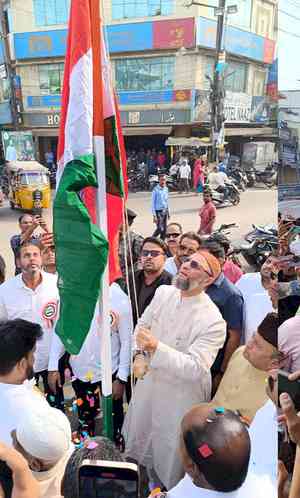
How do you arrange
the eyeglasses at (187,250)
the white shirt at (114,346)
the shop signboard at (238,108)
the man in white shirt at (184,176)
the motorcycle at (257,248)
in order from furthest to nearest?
the shop signboard at (238,108), the man in white shirt at (184,176), the motorcycle at (257,248), the eyeglasses at (187,250), the white shirt at (114,346)

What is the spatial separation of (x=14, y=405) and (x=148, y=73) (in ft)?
59.0

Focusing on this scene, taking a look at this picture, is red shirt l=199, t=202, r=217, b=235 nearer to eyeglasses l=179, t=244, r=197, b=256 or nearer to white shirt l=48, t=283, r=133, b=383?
eyeglasses l=179, t=244, r=197, b=256

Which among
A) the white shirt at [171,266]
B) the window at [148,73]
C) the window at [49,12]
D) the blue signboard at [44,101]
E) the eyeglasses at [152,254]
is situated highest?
the window at [49,12]

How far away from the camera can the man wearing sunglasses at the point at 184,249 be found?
3.12 metres

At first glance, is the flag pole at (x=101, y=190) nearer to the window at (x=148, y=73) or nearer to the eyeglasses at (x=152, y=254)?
the eyeglasses at (x=152, y=254)

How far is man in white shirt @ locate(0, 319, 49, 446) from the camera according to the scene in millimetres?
1577

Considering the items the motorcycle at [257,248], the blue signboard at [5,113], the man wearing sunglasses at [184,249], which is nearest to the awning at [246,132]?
the blue signboard at [5,113]

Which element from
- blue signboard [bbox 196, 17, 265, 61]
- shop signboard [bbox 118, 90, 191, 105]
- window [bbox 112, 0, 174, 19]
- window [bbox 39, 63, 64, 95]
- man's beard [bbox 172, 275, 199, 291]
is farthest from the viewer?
window [bbox 39, 63, 64, 95]

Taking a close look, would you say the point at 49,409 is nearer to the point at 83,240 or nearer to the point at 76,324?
the point at 76,324

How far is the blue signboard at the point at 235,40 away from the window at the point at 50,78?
223 inches

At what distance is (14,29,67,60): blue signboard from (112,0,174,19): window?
2.25 metres

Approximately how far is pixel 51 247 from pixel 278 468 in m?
2.17

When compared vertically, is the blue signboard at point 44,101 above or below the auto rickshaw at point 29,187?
above

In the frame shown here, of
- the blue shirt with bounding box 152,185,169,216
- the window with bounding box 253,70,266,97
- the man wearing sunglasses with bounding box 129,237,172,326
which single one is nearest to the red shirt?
the blue shirt with bounding box 152,185,169,216
